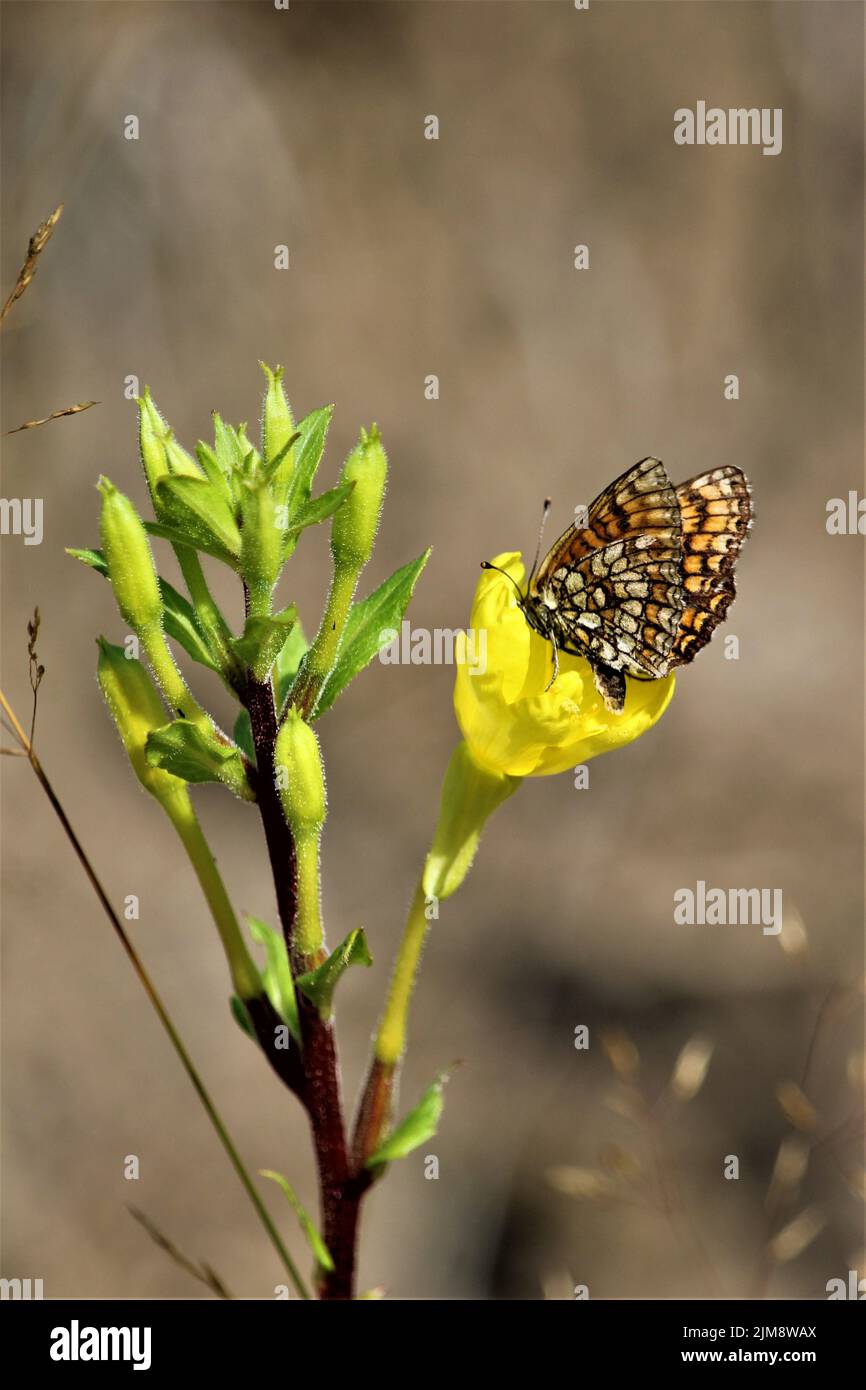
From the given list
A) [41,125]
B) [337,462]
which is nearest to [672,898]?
[337,462]

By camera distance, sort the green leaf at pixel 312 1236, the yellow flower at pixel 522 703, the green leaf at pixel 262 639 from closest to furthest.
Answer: the green leaf at pixel 262 639, the green leaf at pixel 312 1236, the yellow flower at pixel 522 703

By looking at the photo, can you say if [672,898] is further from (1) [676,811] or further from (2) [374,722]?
(2) [374,722]

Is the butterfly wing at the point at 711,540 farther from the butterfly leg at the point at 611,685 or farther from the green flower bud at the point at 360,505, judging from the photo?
the green flower bud at the point at 360,505

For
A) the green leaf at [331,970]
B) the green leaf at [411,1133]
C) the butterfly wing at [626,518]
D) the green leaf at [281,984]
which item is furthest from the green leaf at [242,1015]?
the butterfly wing at [626,518]

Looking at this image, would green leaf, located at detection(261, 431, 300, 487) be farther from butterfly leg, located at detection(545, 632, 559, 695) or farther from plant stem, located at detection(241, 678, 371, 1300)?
butterfly leg, located at detection(545, 632, 559, 695)

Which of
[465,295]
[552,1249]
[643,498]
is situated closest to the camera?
[643,498]

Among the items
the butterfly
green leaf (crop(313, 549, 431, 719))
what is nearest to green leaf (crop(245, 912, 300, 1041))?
green leaf (crop(313, 549, 431, 719))
